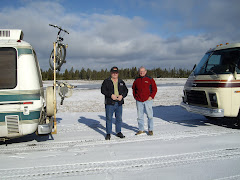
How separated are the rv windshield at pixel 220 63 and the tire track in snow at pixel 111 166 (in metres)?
2.89

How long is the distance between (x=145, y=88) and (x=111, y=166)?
2711mm

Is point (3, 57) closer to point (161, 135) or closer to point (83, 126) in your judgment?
point (83, 126)

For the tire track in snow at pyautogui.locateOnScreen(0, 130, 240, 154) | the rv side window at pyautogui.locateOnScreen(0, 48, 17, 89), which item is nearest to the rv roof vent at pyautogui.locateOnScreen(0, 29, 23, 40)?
the rv side window at pyautogui.locateOnScreen(0, 48, 17, 89)

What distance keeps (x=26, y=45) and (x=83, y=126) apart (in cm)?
380

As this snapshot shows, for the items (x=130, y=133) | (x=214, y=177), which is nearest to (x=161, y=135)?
(x=130, y=133)

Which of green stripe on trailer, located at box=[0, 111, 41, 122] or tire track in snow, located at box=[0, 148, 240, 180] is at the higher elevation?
green stripe on trailer, located at box=[0, 111, 41, 122]

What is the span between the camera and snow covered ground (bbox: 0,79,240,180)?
3.78 metres

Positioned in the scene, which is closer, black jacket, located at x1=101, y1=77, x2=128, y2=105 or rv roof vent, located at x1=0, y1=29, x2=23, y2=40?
rv roof vent, located at x1=0, y1=29, x2=23, y2=40

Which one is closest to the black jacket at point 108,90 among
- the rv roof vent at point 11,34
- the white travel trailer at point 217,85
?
the rv roof vent at point 11,34

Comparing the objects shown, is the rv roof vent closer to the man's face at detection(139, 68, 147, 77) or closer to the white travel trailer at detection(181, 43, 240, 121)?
the man's face at detection(139, 68, 147, 77)

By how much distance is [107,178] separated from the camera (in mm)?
3596

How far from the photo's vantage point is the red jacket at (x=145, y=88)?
6.14 meters

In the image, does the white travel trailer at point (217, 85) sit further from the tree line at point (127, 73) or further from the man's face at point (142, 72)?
the tree line at point (127, 73)

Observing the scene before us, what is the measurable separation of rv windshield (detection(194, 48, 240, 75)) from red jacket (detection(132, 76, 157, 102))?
2.19 meters
